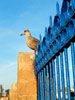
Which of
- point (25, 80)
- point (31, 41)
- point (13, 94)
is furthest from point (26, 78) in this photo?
point (31, 41)

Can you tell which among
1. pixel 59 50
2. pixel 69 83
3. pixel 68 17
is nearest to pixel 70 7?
pixel 68 17

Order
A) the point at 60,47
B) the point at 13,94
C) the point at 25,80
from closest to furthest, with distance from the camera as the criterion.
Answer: the point at 60,47 < the point at 25,80 < the point at 13,94

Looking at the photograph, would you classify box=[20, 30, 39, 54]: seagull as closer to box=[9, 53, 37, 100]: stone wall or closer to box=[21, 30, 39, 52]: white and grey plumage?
box=[21, 30, 39, 52]: white and grey plumage

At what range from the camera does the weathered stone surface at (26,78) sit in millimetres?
10852

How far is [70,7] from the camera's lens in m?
6.97

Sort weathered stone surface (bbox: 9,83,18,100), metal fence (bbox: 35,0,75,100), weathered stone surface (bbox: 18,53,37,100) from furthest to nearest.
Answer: weathered stone surface (bbox: 9,83,18,100), weathered stone surface (bbox: 18,53,37,100), metal fence (bbox: 35,0,75,100)

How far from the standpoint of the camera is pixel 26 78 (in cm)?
1119

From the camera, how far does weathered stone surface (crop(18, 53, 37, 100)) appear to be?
1085cm

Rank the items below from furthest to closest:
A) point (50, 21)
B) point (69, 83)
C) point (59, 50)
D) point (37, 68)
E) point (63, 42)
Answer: point (37, 68) → point (50, 21) → point (59, 50) → point (63, 42) → point (69, 83)

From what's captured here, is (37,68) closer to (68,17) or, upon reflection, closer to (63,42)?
(63,42)

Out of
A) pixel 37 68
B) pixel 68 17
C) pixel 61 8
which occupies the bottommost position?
pixel 37 68

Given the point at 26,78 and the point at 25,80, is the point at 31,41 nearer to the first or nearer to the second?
the point at 26,78

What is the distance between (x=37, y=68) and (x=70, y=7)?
4.86 metres

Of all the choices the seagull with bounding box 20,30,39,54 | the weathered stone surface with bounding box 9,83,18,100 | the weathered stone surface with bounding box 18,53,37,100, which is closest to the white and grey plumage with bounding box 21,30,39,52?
the seagull with bounding box 20,30,39,54
